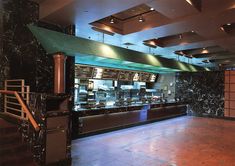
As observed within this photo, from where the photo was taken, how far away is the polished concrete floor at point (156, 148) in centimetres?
455

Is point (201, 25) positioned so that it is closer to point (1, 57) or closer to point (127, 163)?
point (127, 163)

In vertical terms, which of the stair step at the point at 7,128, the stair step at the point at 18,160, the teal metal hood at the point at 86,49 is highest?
the teal metal hood at the point at 86,49

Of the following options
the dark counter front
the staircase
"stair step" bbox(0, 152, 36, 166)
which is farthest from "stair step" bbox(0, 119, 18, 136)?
the dark counter front

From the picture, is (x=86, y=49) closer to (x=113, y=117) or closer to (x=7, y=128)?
(x=113, y=117)

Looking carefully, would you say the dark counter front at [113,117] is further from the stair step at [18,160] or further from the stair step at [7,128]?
the stair step at [18,160]

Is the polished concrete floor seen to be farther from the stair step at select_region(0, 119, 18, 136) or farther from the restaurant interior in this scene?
the stair step at select_region(0, 119, 18, 136)

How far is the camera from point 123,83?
10.7 meters

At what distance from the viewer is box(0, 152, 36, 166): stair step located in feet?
12.3

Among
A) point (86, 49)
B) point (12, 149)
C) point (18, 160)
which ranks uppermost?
point (86, 49)

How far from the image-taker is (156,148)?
5551 millimetres

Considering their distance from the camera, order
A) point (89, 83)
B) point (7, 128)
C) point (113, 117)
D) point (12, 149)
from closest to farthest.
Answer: point (12, 149), point (7, 128), point (113, 117), point (89, 83)

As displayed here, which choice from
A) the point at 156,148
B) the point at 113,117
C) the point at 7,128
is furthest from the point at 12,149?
the point at 113,117

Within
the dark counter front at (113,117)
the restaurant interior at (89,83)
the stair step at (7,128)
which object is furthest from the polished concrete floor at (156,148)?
the stair step at (7,128)

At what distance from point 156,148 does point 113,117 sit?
2.43 meters
